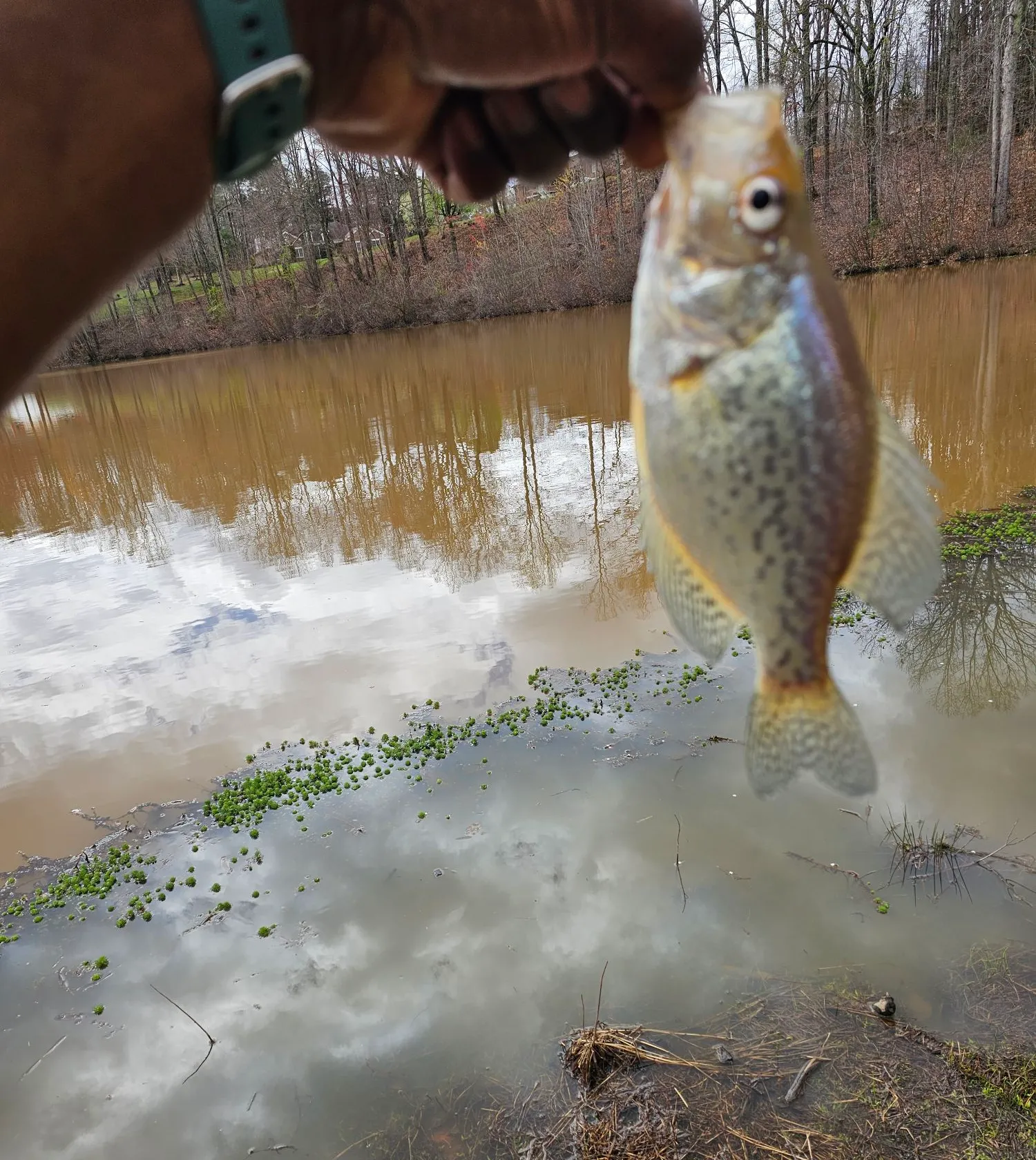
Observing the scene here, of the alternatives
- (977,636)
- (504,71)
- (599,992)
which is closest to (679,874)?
(599,992)

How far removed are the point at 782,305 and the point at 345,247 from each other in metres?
53.6

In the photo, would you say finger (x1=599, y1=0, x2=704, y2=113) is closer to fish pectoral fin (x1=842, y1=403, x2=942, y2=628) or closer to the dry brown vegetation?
fish pectoral fin (x1=842, y1=403, x2=942, y2=628)

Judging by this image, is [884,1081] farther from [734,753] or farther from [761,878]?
[734,753]

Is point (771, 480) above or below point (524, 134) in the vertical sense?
below

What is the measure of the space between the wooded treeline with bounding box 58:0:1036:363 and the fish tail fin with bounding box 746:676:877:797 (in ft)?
93.7

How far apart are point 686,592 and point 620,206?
1530 inches

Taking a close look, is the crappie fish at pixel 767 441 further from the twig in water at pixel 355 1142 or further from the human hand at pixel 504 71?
the twig in water at pixel 355 1142

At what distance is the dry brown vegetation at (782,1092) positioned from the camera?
11.4ft

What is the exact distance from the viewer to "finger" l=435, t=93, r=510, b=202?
64.6 inches

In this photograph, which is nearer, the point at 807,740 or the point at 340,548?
the point at 807,740

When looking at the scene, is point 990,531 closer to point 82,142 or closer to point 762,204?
point 762,204

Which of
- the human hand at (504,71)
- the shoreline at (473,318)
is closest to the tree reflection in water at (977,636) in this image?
the human hand at (504,71)

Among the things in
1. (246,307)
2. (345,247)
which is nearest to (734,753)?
(246,307)

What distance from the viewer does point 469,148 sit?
1.68 meters
